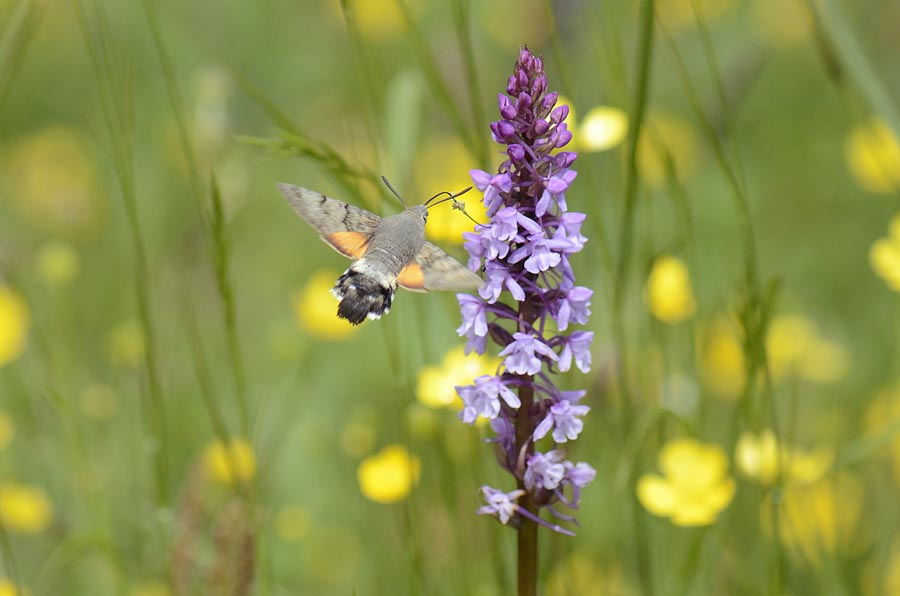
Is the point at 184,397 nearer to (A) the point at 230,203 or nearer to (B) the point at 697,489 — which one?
(A) the point at 230,203

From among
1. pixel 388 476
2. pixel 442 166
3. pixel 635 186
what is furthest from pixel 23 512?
pixel 442 166

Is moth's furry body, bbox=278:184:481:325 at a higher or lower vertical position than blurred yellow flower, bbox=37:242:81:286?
lower

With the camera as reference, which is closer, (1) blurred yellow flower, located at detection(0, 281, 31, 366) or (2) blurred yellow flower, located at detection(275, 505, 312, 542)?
(2) blurred yellow flower, located at detection(275, 505, 312, 542)

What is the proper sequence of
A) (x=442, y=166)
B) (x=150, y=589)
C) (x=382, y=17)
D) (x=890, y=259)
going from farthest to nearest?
(x=382, y=17), (x=442, y=166), (x=150, y=589), (x=890, y=259)

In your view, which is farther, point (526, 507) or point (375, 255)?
point (375, 255)

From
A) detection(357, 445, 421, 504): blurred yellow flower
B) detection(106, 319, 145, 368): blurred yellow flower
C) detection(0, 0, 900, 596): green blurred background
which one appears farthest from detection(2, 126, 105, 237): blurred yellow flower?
detection(357, 445, 421, 504): blurred yellow flower

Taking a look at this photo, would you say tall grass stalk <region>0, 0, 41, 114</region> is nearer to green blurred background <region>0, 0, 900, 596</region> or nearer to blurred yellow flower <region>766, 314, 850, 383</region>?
green blurred background <region>0, 0, 900, 596</region>

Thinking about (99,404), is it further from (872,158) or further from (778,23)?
(778,23)

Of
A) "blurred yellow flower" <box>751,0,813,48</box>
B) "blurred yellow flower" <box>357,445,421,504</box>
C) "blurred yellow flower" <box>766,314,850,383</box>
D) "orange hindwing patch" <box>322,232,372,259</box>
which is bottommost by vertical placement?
"blurred yellow flower" <box>357,445,421,504</box>
